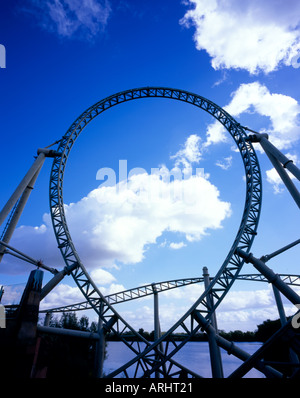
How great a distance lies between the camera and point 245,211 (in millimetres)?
15500

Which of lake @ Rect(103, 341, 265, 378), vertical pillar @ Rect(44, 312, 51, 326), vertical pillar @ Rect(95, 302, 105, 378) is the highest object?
vertical pillar @ Rect(44, 312, 51, 326)

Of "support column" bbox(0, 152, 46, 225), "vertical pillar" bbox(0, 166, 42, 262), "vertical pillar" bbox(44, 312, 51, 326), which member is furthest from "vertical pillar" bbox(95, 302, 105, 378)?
"vertical pillar" bbox(44, 312, 51, 326)

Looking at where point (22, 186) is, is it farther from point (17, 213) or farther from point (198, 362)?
point (198, 362)

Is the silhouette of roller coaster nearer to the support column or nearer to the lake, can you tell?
the support column

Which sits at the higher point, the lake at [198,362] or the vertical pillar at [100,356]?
the vertical pillar at [100,356]

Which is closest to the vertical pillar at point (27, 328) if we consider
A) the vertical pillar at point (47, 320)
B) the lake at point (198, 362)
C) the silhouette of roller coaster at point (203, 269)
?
the silhouette of roller coaster at point (203, 269)

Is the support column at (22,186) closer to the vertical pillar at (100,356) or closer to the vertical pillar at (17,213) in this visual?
the vertical pillar at (17,213)

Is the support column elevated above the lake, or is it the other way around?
the support column

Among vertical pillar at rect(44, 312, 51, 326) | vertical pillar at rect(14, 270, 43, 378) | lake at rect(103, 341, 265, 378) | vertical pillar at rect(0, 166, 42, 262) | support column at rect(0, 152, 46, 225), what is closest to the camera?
vertical pillar at rect(14, 270, 43, 378)

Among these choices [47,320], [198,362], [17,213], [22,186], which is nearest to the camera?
[22,186]

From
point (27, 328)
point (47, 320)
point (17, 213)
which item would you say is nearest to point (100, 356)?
point (27, 328)
